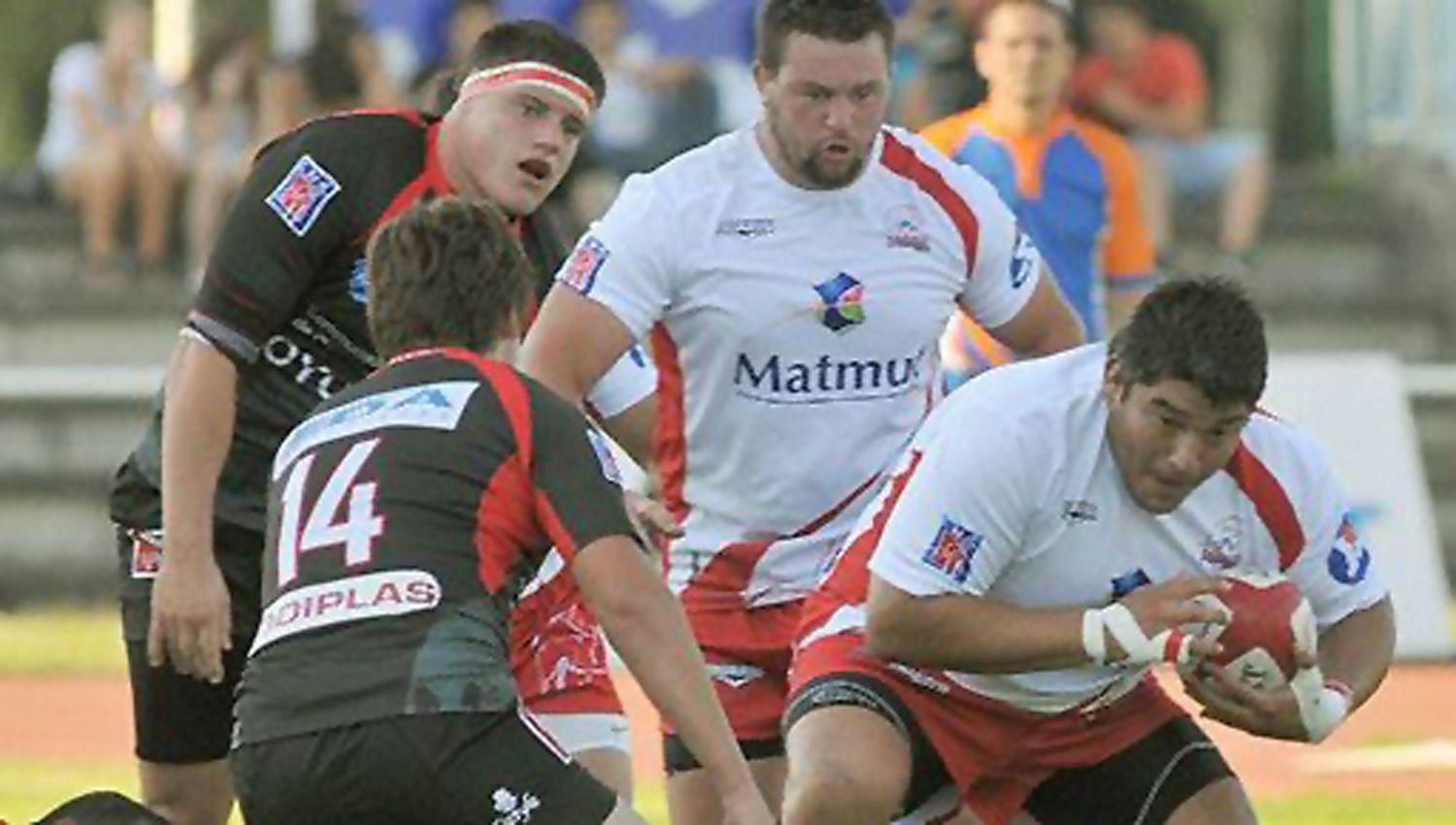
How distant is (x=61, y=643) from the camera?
15391mm

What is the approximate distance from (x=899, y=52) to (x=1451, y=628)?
3.55 m

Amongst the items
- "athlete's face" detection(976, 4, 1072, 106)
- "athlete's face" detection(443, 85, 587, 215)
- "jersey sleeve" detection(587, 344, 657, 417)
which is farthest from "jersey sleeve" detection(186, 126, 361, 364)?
"athlete's face" detection(976, 4, 1072, 106)

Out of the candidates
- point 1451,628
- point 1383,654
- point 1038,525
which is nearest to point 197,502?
point 1038,525

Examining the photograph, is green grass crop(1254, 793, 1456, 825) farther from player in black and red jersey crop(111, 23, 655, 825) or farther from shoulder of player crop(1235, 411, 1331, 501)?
player in black and red jersey crop(111, 23, 655, 825)

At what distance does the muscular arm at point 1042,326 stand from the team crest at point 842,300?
465 millimetres

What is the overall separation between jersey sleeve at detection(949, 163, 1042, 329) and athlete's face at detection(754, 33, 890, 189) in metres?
0.32

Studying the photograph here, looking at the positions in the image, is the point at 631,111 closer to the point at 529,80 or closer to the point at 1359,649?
the point at 529,80

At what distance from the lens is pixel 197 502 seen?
7.17m

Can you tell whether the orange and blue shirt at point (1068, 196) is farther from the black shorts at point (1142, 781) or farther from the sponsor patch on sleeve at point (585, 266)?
the black shorts at point (1142, 781)

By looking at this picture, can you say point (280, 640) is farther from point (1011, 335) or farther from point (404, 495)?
point (1011, 335)

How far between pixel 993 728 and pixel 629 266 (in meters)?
1.19

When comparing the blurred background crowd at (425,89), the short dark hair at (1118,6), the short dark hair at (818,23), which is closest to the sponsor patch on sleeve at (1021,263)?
the short dark hair at (818,23)

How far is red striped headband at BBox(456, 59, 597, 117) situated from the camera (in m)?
7.43

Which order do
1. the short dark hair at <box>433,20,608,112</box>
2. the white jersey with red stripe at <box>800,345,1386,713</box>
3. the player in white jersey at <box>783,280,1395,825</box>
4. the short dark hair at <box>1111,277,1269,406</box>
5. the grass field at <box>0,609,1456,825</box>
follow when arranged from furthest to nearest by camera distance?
the grass field at <box>0,609,1456,825</box> < the short dark hair at <box>433,20,608,112</box> < the white jersey with red stripe at <box>800,345,1386,713</box> < the player in white jersey at <box>783,280,1395,825</box> < the short dark hair at <box>1111,277,1269,406</box>
